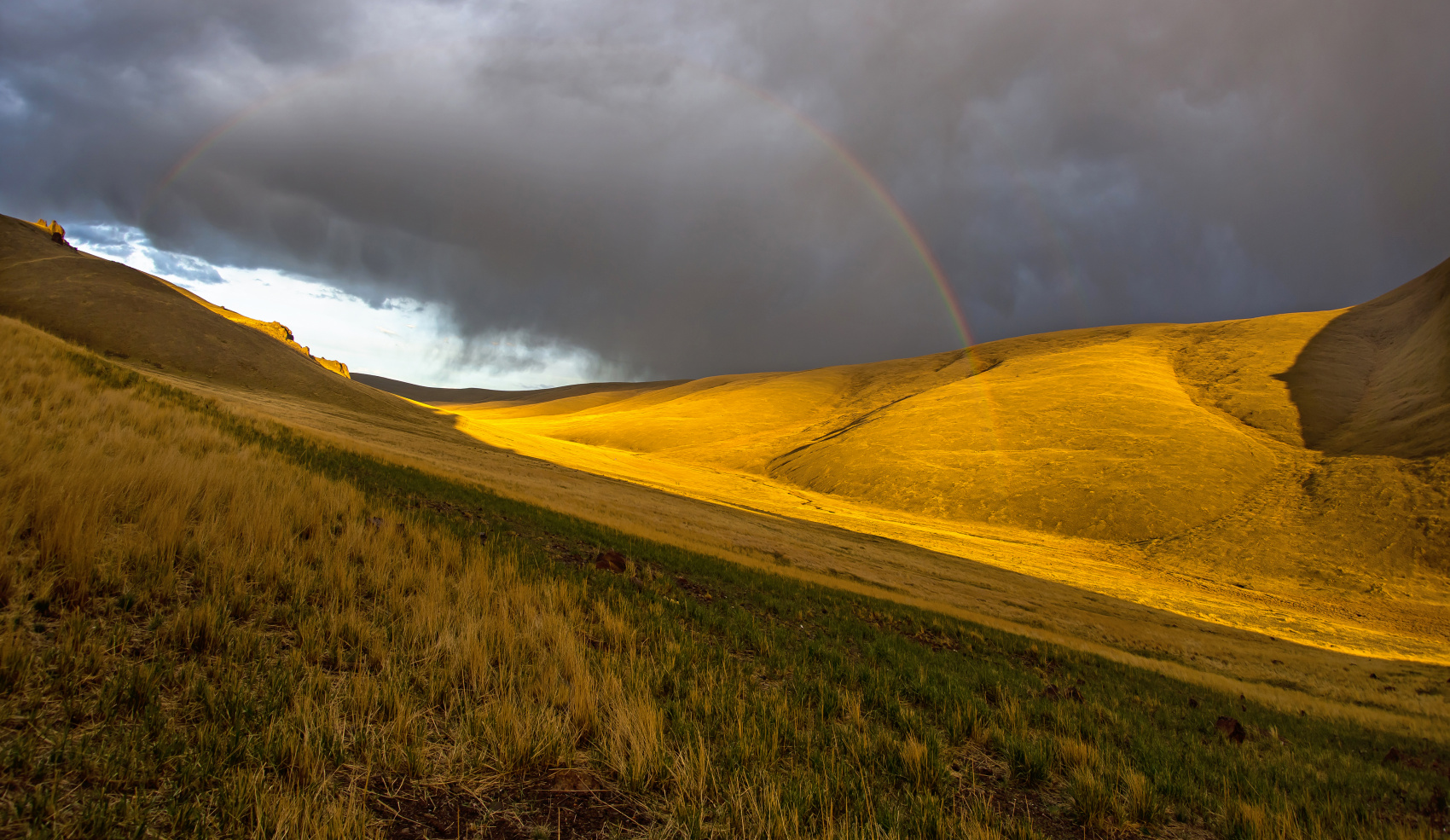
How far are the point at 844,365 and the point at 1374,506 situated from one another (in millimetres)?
136909

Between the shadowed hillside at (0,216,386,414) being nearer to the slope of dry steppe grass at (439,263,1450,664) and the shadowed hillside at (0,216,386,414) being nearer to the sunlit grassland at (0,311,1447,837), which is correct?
the slope of dry steppe grass at (439,263,1450,664)

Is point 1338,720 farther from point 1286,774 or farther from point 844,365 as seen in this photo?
point 844,365

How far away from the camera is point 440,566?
7.01 metres

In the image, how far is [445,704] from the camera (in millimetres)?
4090

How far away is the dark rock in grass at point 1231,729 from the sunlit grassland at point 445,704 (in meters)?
0.21

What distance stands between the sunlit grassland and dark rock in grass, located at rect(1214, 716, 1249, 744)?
210 millimetres

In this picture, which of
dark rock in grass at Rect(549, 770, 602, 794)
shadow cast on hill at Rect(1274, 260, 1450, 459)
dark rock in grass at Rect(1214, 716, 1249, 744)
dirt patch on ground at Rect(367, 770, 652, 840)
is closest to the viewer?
dirt patch on ground at Rect(367, 770, 652, 840)

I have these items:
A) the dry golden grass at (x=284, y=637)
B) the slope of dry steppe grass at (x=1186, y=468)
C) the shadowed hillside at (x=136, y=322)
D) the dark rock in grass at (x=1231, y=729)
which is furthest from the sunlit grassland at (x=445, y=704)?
the shadowed hillside at (x=136, y=322)

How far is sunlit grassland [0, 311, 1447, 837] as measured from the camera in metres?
3.01

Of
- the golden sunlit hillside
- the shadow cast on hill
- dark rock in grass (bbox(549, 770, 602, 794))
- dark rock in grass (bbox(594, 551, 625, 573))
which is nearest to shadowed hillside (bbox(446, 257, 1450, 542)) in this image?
the shadow cast on hill

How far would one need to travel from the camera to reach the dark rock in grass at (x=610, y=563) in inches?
403

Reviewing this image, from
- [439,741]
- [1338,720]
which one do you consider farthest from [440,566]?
[1338,720]

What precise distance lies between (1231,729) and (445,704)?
10624mm

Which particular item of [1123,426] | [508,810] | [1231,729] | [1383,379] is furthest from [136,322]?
[1383,379]
